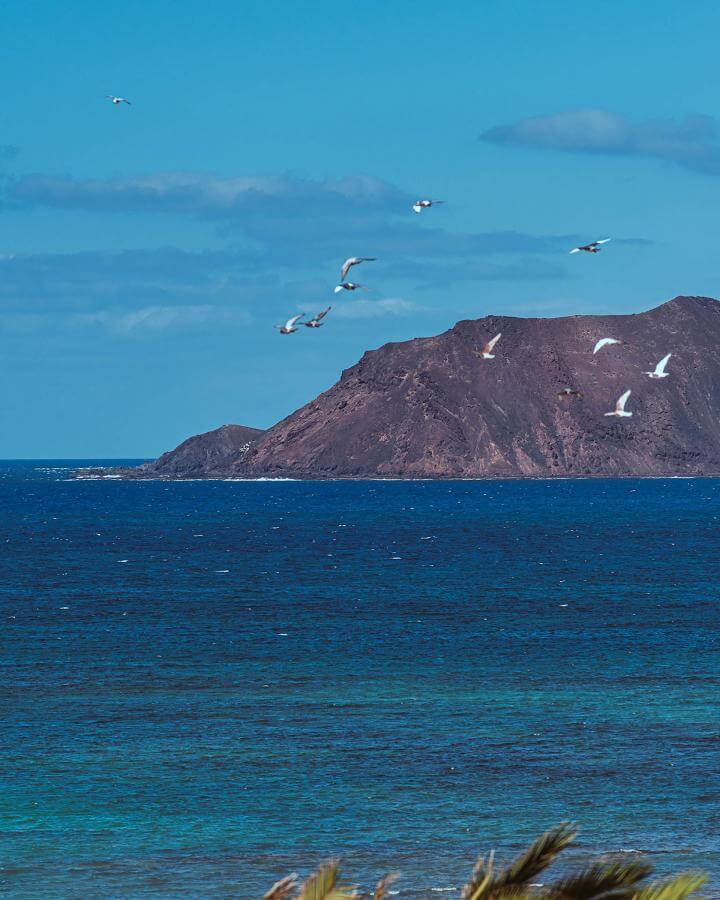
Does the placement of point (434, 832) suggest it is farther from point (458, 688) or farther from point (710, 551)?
point (710, 551)

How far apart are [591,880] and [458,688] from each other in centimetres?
3393

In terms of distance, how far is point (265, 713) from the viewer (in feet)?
128

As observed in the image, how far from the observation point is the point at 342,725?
37000mm

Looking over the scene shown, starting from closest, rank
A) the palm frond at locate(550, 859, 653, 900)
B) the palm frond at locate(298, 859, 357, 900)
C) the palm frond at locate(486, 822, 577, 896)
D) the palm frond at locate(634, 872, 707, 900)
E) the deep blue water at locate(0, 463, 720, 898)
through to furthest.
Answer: the palm frond at locate(634, 872, 707, 900)
the palm frond at locate(550, 859, 653, 900)
the palm frond at locate(486, 822, 577, 896)
the palm frond at locate(298, 859, 357, 900)
the deep blue water at locate(0, 463, 720, 898)

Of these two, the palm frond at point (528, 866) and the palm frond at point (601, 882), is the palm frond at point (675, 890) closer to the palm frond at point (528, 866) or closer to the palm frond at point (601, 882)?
the palm frond at point (601, 882)

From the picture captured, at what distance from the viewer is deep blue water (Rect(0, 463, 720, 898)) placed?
87.1 feet

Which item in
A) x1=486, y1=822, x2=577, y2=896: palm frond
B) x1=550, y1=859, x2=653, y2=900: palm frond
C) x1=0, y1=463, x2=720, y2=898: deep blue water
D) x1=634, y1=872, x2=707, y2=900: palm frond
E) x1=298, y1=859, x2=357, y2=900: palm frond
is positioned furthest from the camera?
x1=0, y1=463, x2=720, y2=898: deep blue water

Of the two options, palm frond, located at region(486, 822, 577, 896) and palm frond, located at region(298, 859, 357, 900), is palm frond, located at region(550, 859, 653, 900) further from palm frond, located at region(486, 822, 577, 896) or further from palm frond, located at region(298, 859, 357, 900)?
palm frond, located at region(298, 859, 357, 900)

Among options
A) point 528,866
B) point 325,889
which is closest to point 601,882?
point 528,866

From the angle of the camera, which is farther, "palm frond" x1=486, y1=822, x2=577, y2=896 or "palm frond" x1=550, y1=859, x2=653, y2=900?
"palm frond" x1=486, y1=822, x2=577, y2=896

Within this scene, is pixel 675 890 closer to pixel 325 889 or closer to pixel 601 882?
pixel 601 882

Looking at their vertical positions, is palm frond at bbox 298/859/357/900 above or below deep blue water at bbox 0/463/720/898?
above

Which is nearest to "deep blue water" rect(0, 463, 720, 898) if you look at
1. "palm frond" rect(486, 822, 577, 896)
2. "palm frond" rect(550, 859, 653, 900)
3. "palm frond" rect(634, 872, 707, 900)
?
"palm frond" rect(486, 822, 577, 896)

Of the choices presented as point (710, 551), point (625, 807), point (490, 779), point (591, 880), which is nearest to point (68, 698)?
point (490, 779)
